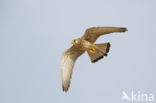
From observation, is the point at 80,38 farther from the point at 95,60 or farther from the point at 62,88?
the point at 62,88

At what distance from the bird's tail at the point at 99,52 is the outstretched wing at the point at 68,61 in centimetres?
100

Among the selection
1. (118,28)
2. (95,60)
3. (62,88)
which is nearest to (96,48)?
(95,60)

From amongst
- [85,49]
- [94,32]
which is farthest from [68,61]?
[94,32]

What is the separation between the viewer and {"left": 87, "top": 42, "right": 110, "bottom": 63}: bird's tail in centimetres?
1108

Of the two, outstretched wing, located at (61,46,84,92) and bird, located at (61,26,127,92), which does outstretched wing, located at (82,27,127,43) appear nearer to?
bird, located at (61,26,127,92)

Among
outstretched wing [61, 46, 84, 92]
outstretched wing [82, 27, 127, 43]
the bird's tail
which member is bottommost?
outstretched wing [61, 46, 84, 92]

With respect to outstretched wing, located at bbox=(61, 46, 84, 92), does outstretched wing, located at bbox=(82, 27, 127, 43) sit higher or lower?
higher

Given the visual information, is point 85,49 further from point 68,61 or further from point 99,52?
point 68,61

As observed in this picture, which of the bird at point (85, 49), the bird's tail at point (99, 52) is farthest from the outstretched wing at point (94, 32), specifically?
the bird's tail at point (99, 52)

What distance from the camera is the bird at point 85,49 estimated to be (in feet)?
36.6

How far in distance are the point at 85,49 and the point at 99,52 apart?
2.76 ft

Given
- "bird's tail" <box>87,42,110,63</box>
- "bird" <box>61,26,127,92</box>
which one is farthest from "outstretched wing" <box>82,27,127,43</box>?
"bird's tail" <box>87,42,110,63</box>

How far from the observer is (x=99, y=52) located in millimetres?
11305

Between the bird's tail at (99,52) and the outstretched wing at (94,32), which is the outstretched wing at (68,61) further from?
the bird's tail at (99,52)
